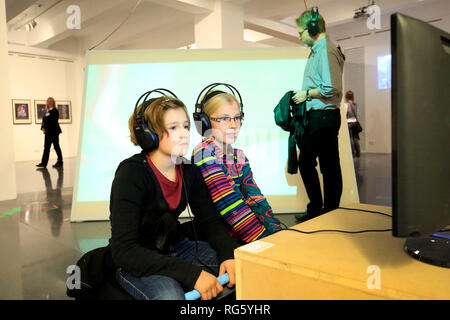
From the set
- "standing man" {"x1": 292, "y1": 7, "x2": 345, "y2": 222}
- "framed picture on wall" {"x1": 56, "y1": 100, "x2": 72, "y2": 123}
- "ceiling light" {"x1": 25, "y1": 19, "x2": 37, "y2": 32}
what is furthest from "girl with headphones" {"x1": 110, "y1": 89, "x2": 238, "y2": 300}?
"framed picture on wall" {"x1": 56, "y1": 100, "x2": 72, "y2": 123}

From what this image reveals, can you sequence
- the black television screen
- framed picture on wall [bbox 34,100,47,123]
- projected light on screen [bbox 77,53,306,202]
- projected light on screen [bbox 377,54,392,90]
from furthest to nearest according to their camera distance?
framed picture on wall [bbox 34,100,47,123], projected light on screen [bbox 377,54,392,90], projected light on screen [bbox 77,53,306,202], the black television screen

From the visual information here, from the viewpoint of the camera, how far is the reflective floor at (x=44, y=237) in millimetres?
1763

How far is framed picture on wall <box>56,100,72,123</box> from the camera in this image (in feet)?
35.1

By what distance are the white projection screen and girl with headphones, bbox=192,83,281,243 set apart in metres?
1.35

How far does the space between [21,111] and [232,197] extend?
1018cm

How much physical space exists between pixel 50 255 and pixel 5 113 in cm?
302

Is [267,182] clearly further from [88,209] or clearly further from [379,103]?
[379,103]

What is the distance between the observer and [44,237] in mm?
2631

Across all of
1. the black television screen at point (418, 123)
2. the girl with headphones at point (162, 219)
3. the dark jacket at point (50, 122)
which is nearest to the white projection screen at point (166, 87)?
the girl with headphones at point (162, 219)

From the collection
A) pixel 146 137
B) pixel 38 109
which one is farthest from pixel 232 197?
pixel 38 109

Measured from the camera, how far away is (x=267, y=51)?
313 cm

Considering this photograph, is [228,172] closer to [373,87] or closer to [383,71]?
[383,71]

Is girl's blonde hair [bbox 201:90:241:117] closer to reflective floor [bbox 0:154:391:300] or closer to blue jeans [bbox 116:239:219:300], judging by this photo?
blue jeans [bbox 116:239:219:300]

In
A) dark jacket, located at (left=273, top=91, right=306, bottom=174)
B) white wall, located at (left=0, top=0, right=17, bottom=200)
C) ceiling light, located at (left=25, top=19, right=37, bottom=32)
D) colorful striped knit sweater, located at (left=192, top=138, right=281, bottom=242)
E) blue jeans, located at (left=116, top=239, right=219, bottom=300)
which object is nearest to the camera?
blue jeans, located at (left=116, top=239, right=219, bottom=300)
